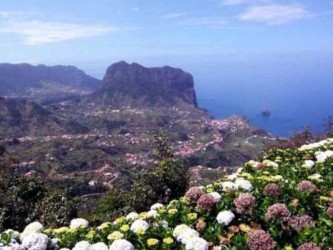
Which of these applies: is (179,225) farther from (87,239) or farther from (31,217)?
(31,217)

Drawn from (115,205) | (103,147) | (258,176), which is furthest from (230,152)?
(258,176)

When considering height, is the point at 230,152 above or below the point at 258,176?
below

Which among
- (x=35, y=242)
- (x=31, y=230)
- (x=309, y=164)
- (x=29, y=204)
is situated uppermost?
(x=309, y=164)

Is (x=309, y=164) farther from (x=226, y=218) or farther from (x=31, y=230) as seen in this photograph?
(x=31, y=230)

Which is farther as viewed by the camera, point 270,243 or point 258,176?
point 258,176

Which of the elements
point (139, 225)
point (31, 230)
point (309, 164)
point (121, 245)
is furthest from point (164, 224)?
point (309, 164)

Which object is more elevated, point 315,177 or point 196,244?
point 315,177

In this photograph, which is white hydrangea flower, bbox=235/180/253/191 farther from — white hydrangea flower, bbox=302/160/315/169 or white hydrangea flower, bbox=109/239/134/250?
white hydrangea flower, bbox=109/239/134/250

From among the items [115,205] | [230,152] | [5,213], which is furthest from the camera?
[230,152]
